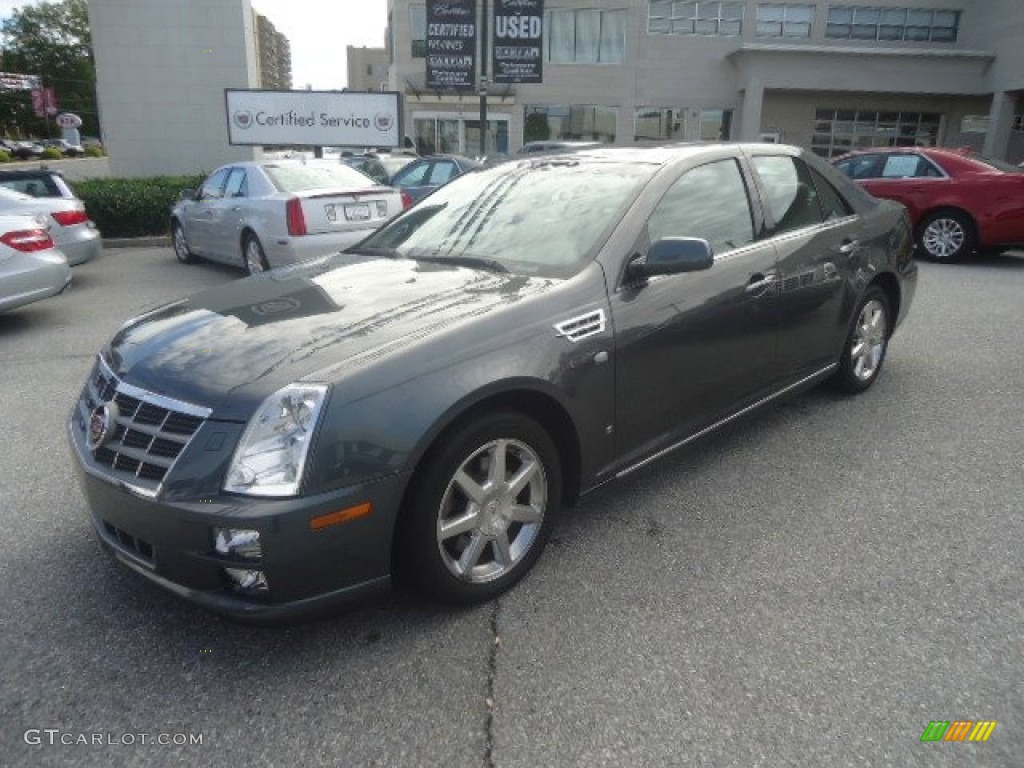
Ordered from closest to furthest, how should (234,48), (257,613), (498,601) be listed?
1. (257,613)
2. (498,601)
3. (234,48)

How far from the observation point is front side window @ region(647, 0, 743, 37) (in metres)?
34.3

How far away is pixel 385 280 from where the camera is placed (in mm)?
3152

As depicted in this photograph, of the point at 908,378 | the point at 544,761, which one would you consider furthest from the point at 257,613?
the point at 908,378

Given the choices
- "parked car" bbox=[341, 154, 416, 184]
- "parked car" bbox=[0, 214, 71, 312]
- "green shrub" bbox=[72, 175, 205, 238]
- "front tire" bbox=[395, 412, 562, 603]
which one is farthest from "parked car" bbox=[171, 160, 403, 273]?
"front tire" bbox=[395, 412, 562, 603]

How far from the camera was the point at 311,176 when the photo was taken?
873 cm

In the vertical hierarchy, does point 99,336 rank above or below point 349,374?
below

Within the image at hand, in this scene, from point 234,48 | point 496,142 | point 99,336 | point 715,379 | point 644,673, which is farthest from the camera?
point 496,142

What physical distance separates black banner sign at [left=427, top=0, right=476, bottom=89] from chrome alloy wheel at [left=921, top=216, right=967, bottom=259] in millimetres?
14821

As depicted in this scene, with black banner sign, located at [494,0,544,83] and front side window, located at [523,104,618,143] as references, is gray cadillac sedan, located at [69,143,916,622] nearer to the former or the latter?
black banner sign, located at [494,0,544,83]

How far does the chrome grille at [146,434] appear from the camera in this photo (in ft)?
7.43

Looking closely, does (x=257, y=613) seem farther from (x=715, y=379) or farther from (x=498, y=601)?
(x=715, y=379)

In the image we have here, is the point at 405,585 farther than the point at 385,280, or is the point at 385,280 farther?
the point at 385,280

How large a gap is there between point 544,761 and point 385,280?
194cm

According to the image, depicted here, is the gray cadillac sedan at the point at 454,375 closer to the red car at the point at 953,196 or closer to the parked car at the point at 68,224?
the parked car at the point at 68,224
